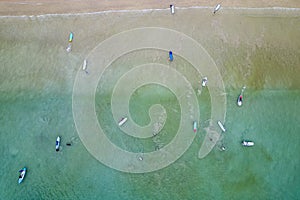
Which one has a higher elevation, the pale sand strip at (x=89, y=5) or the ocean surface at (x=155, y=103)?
the pale sand strip at (x=89, y=5)

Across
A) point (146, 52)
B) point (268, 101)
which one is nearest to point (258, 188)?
point (268, 101)

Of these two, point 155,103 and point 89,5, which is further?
point 89,5

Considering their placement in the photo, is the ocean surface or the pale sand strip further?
the pale sand strip

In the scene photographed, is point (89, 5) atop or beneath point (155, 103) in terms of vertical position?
atop

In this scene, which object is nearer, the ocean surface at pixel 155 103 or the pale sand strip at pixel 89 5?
the ocean surface at pixel 155 103
